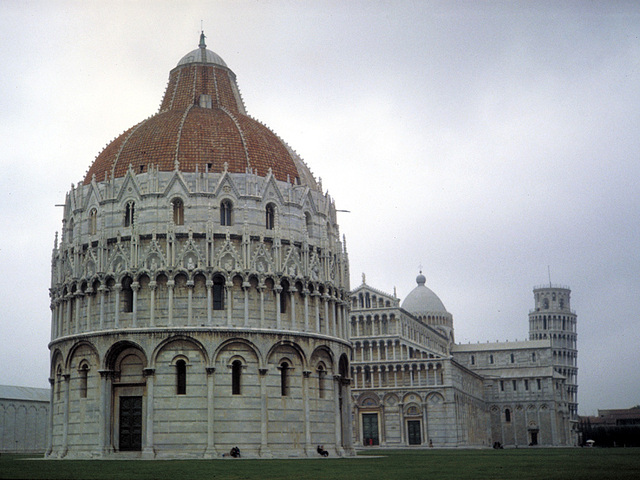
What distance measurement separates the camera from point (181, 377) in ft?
174

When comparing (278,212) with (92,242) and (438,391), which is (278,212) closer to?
(92,242)

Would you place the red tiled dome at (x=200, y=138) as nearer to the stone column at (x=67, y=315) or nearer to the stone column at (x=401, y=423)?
the stone column at (x=67, y=315)

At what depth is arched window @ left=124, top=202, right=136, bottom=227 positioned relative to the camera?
56062 millimetres

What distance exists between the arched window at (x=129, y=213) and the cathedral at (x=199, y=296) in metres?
0.13

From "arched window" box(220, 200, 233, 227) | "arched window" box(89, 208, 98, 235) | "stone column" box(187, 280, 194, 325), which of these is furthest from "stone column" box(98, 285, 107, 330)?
"arched window" box(220, 200, 233, 227)

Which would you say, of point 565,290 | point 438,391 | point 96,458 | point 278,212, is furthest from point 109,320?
point 565,290

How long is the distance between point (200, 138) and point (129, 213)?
23.6 feet

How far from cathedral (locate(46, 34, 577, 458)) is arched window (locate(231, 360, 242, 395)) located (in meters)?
0.09

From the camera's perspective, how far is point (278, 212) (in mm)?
57531

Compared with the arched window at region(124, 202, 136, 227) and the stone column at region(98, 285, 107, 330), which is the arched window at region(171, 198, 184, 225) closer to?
the arched window at region(124, 202, 136, 227)

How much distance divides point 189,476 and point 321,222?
32536 millimetres

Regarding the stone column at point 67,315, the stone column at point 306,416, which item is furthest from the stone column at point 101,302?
the stone column at point 306,416

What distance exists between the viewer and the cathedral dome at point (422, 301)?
14838cm

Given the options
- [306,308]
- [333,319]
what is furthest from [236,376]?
[333,319]
